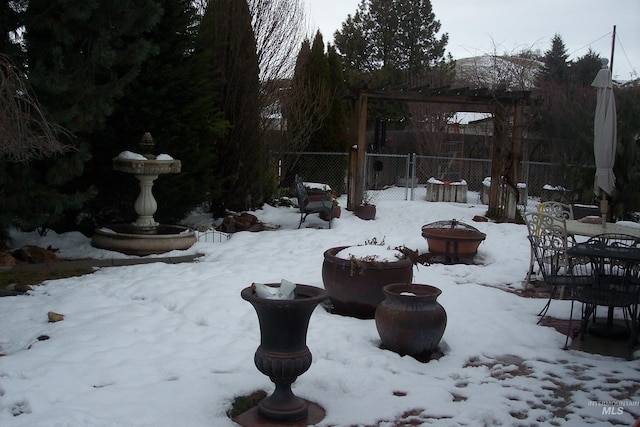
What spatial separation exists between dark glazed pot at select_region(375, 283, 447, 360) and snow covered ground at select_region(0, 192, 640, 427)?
0.12 meters

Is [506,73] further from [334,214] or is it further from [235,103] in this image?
[235,103]

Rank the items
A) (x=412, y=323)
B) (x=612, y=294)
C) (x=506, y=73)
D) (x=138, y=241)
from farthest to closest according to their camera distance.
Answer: (x=506, y=73), (x=138, y=241), (x=612, y=294), (x=412, y=323)

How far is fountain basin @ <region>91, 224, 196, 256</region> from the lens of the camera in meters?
8.09

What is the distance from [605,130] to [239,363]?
→ 5.46 meters

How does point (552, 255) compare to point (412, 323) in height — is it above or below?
above

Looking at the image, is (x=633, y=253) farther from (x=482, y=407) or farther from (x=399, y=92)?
(x=399, y=92)

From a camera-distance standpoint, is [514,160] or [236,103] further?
[514,160]

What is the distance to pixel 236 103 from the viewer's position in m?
11.2

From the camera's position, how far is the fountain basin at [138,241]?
8086mm

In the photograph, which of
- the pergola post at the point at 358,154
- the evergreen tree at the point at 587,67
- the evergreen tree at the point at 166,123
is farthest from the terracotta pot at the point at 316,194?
the evergreen tree at the point at 587,67

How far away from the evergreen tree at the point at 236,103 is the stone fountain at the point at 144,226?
212 centimetres

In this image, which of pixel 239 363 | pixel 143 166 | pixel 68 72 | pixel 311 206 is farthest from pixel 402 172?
pixel 239 363

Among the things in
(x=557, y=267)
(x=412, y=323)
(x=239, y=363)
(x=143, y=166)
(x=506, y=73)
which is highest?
(x=506, y=73)

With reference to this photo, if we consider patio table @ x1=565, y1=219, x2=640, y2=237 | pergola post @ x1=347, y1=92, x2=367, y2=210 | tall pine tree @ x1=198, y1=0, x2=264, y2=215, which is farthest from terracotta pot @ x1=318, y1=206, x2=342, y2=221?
patio table @ x1=565, y1=219, x2=640, y2=237
